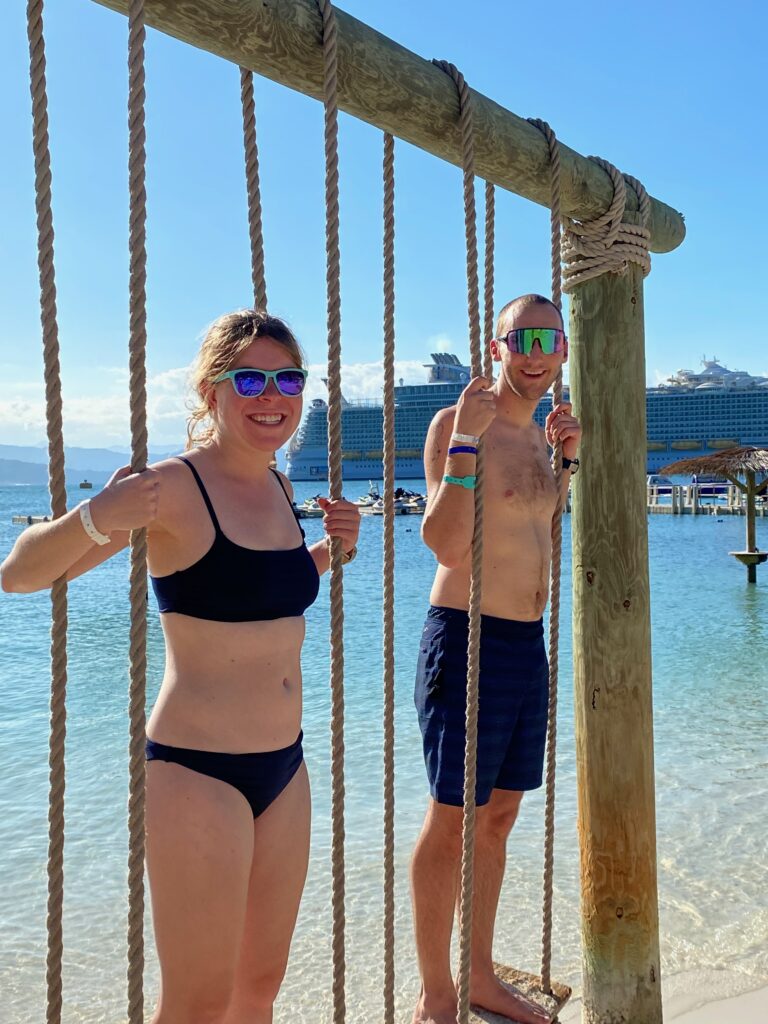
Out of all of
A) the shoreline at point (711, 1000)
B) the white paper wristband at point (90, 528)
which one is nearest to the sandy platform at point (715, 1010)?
the shoreline at point (711, 1000)

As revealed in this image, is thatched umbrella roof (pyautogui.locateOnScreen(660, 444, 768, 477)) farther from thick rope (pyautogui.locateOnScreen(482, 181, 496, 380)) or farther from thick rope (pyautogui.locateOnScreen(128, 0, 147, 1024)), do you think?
thick rope (pyautogui.locateOnScreen(128, 0, 147, 1024))

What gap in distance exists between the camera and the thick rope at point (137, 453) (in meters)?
1.38

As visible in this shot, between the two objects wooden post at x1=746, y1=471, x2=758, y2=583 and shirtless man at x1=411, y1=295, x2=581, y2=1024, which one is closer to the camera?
shirtless man at x1=411, y1=295, x2=581, y2=1024

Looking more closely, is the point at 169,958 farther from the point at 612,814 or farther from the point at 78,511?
the point at 612,814

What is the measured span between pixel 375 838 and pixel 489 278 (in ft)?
13.5

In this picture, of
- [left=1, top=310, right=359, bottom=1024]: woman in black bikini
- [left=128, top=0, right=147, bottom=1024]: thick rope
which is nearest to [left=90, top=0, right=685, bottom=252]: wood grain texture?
[left=128, top=0, right=147, bottom=1024]: thick rope

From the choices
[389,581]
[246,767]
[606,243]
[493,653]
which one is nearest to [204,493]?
[246,767]

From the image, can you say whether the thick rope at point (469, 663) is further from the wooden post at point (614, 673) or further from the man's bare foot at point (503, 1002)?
the wooden post at point (614, 673)

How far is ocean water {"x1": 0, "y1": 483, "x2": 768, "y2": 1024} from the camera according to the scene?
382 cm

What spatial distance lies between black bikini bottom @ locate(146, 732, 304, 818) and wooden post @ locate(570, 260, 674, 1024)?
3.62 ft

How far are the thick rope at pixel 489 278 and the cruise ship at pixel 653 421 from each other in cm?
6975

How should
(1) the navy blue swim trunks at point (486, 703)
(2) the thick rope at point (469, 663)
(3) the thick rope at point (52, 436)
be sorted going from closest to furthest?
1. (3) the thick rope at point (52, 436)
2. (2) the thick rope at point (469, 663)
3. (1) the navy blue swim trunks at point (486, 703)

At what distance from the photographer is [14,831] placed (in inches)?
225

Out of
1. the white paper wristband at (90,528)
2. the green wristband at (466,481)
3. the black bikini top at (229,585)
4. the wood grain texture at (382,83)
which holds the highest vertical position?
the wood grain texture at (382,83)
